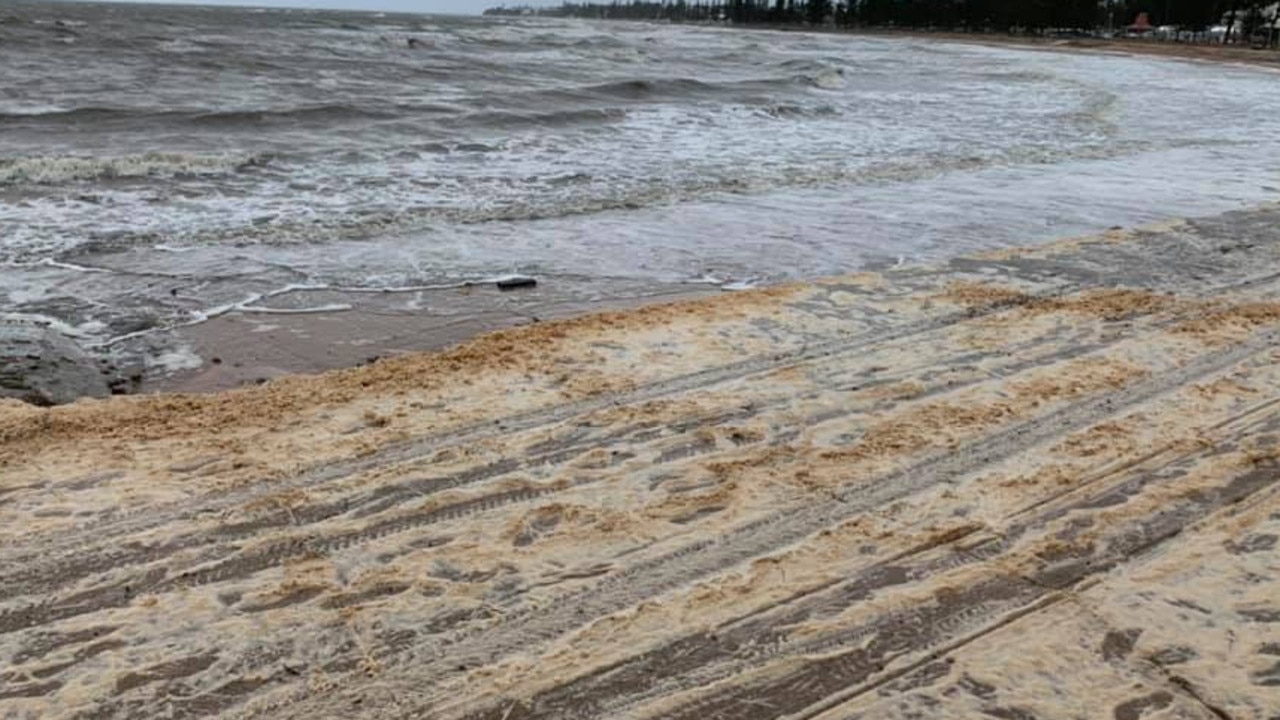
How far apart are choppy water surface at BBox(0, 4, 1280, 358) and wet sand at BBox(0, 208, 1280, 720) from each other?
7.91 feet

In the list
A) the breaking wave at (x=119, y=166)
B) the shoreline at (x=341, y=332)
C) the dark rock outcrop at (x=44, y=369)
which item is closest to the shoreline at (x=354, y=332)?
the shoreline at (x=341, y=332)

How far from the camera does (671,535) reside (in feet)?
11.0

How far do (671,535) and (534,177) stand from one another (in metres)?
9.25

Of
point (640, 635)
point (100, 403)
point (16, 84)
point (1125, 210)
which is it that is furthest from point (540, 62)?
point (640, 635)

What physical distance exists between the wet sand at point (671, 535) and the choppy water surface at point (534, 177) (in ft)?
7.91

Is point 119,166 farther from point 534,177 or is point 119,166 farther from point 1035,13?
point 1035,13

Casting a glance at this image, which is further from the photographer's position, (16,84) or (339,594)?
(16,84)

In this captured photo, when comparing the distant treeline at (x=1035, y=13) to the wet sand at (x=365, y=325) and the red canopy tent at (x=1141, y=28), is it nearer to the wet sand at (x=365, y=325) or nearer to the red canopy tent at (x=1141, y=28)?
the red canopy tent at (x=1141, y=28)

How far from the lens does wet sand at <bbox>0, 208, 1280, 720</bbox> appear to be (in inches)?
102

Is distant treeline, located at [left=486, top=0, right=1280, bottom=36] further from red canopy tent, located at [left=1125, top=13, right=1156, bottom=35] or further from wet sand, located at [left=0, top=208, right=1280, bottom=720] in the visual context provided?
wet sand, located at [left=0, top=208, right=1280, bottom=720]

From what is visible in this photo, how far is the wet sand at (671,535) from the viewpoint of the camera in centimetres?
260

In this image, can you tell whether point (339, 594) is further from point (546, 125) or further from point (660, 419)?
point (546, 125)

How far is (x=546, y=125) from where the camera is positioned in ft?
58.0

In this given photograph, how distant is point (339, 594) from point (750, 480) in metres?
1.59
